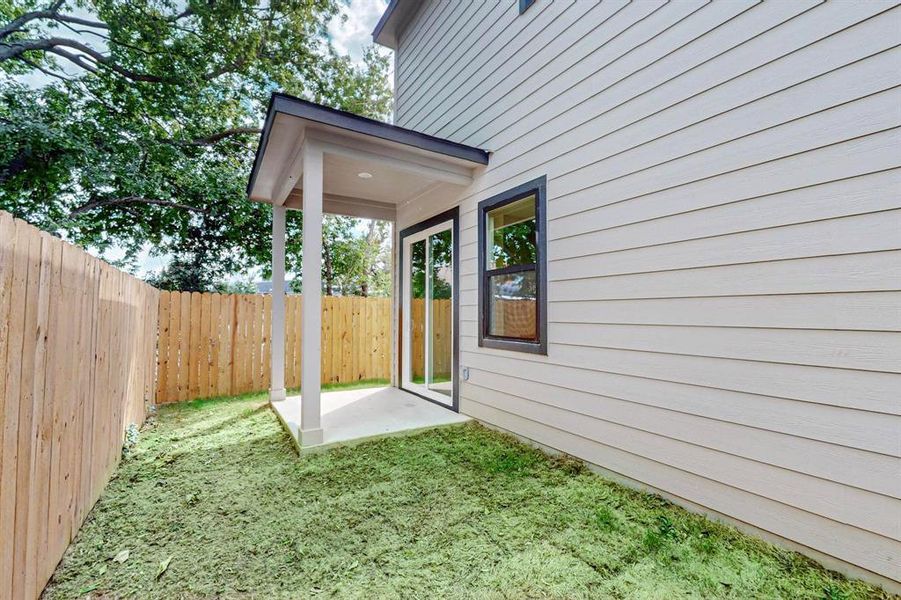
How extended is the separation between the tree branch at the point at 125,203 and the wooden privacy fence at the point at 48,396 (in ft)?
21.6

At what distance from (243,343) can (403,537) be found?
4604 mm

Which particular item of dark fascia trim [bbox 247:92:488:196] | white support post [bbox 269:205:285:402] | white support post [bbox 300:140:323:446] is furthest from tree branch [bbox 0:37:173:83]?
white support post [bbox 300:140:323:446]

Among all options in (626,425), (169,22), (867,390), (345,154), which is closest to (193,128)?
(169,22)

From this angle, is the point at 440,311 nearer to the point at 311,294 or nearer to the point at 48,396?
the point at 311,294

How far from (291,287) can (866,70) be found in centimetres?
1182

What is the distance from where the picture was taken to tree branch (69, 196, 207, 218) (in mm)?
7167

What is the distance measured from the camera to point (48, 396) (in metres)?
1.57

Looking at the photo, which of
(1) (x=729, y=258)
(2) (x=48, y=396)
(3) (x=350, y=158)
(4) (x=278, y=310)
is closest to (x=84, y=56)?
(4) (x=278, y=310)

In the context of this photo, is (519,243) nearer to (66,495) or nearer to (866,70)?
(866,70)

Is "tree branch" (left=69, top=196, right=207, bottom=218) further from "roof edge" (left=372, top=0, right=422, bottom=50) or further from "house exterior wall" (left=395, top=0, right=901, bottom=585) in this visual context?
"house exterior wall" (left=395, top=0, right=901, bottom=585)

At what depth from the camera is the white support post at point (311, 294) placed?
10.2 feet

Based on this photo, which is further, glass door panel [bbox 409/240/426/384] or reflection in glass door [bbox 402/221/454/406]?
glass door panel [bbox 409/240/426/384]

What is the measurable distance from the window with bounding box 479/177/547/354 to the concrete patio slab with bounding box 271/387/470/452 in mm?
1033

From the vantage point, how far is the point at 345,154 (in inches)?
131
